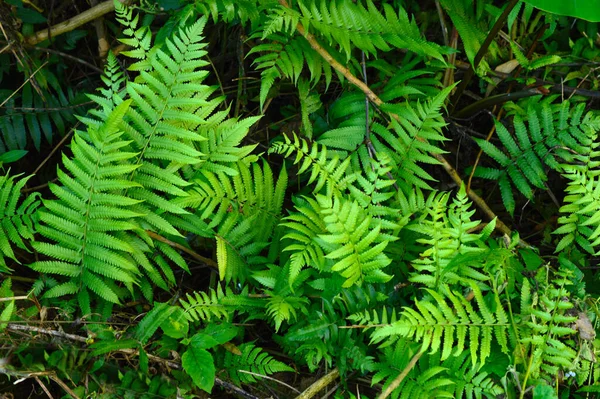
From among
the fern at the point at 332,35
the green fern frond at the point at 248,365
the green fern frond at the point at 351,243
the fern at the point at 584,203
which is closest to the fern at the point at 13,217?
the green fern frond at the point at 248,365

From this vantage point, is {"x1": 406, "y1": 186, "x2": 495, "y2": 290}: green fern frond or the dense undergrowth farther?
{"x1": 406, "y1": 186, "x2": 495, "y2": 290}: green fern frond

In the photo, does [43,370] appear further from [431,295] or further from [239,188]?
[431,295]

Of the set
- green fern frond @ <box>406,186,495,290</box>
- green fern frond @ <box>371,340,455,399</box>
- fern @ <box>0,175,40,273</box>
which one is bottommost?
green fern frond @ <box>371,340,455,399</box>

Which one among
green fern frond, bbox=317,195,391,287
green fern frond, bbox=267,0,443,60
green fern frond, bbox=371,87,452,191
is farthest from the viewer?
green fern frond, bbox=371,87,452,191

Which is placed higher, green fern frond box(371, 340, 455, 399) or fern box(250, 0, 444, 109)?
fern box(250, 0, 444, 109)

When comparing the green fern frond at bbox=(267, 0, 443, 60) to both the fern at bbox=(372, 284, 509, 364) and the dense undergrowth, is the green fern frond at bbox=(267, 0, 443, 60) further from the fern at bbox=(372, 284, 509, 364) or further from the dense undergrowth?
the fern at bbox=(372, 284, 509, 364)

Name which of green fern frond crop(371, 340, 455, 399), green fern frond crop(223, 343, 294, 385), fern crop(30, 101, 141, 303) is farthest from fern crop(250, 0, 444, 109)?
green fern frond crop(371, 340, 455, 399)

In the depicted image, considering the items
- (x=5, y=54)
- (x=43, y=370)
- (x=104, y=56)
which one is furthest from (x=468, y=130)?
(x=5, y=54)

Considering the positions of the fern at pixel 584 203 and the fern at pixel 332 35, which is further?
the fern at pixel 332 35

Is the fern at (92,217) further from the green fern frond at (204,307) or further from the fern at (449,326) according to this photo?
the fern at (449,326)
